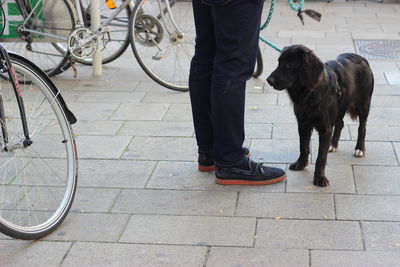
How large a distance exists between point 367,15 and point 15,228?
298 inches

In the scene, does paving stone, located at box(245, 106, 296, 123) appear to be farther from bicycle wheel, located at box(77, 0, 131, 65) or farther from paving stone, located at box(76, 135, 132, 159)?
bicycle wheel, located at box(77, 0, 131, 65)

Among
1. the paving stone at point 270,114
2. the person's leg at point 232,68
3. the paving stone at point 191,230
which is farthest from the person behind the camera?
the paving stone at point 270,114

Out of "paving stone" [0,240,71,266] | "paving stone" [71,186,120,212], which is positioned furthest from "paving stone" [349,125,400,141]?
"paving stone" [0,240,71,266]

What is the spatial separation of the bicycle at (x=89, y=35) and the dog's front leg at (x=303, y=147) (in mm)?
2177

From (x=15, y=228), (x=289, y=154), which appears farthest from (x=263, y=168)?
(x=15, y=228)

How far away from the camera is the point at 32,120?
13.9 feet

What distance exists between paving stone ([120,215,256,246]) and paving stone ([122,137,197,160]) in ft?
3.24

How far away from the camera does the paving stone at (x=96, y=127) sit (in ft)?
17.5

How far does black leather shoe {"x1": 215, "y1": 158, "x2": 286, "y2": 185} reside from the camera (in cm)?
422

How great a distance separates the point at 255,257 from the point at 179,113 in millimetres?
2590

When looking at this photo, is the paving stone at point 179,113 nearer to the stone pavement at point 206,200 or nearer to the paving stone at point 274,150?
the stone pavement at point 206,200

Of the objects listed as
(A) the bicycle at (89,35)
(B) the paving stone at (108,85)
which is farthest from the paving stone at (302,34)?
(B) the paving stone at (108,85)

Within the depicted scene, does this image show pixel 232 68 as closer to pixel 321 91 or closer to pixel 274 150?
pixel 321 91

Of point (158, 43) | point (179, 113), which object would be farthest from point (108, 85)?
point (179, 113)
